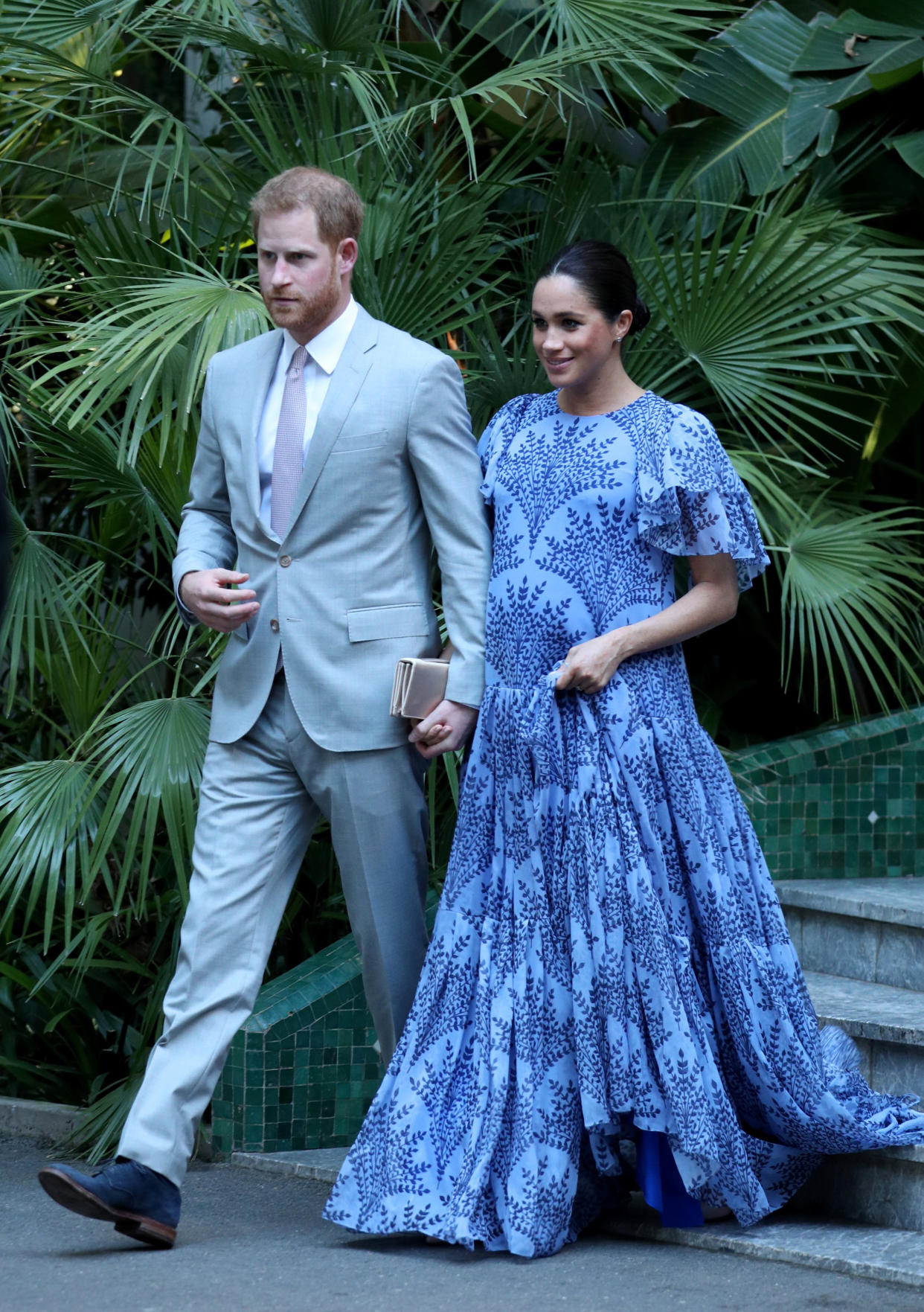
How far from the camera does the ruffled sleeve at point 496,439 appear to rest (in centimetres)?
354

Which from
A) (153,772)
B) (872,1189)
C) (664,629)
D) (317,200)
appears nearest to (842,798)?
(872,1189)

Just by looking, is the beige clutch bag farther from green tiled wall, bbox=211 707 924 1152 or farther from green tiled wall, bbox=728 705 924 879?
green tiled wall, bbox=728 705 924 879

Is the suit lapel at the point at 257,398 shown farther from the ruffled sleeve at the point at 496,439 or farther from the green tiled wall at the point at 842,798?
the green tiled wall at the point at 842,798

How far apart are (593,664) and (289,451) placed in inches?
26.7

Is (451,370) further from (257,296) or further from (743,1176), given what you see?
(743,1176)

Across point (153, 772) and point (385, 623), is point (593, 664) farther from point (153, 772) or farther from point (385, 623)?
point (153, 772)

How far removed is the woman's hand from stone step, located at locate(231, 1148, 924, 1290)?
1.01m

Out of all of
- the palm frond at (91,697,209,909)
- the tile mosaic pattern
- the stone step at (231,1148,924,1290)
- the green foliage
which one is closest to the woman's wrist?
the green foliage

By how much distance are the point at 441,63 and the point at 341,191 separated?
2.26 m

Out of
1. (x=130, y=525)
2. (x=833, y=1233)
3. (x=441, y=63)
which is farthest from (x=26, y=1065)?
(x=441, y=63)

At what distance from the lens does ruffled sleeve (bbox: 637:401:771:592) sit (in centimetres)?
334

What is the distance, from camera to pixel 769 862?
15.9ft

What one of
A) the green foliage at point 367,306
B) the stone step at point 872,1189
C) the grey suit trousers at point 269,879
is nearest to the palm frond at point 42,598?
the green foliage at point 367,306

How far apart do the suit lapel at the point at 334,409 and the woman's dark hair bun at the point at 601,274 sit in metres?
0.37
